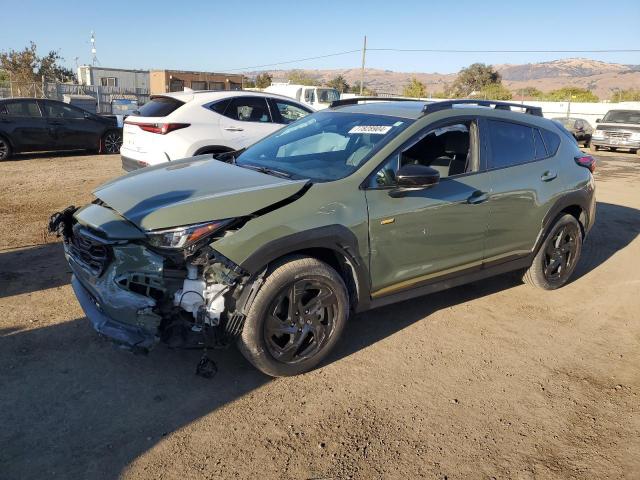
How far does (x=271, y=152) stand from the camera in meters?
4.51

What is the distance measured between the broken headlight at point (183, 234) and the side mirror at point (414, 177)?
1275 millimetres

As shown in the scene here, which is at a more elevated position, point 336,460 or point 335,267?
point 335,267

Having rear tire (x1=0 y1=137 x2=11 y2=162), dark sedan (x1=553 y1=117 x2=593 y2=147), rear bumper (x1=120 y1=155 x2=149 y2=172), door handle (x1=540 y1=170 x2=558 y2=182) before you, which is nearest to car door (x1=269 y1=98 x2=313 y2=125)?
rear bumper (x1=120 y1=155 x2=149 y2=172)

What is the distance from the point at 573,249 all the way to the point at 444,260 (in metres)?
2.07

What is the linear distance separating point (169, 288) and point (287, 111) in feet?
21.7

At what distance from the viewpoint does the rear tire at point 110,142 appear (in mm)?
13852

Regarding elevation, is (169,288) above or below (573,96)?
below

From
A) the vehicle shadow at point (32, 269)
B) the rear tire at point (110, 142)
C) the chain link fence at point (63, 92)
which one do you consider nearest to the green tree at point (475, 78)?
the chain link fence at point (63, 92)

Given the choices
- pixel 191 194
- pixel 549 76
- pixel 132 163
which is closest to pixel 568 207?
pixel 191 194

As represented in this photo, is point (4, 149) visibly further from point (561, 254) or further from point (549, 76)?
point (549, 76)

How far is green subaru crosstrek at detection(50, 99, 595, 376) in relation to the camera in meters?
3.14

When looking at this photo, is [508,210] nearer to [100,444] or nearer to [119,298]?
[119,298]

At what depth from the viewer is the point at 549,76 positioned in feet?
479

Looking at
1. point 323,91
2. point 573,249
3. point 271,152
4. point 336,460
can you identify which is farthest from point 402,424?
point 323,91
